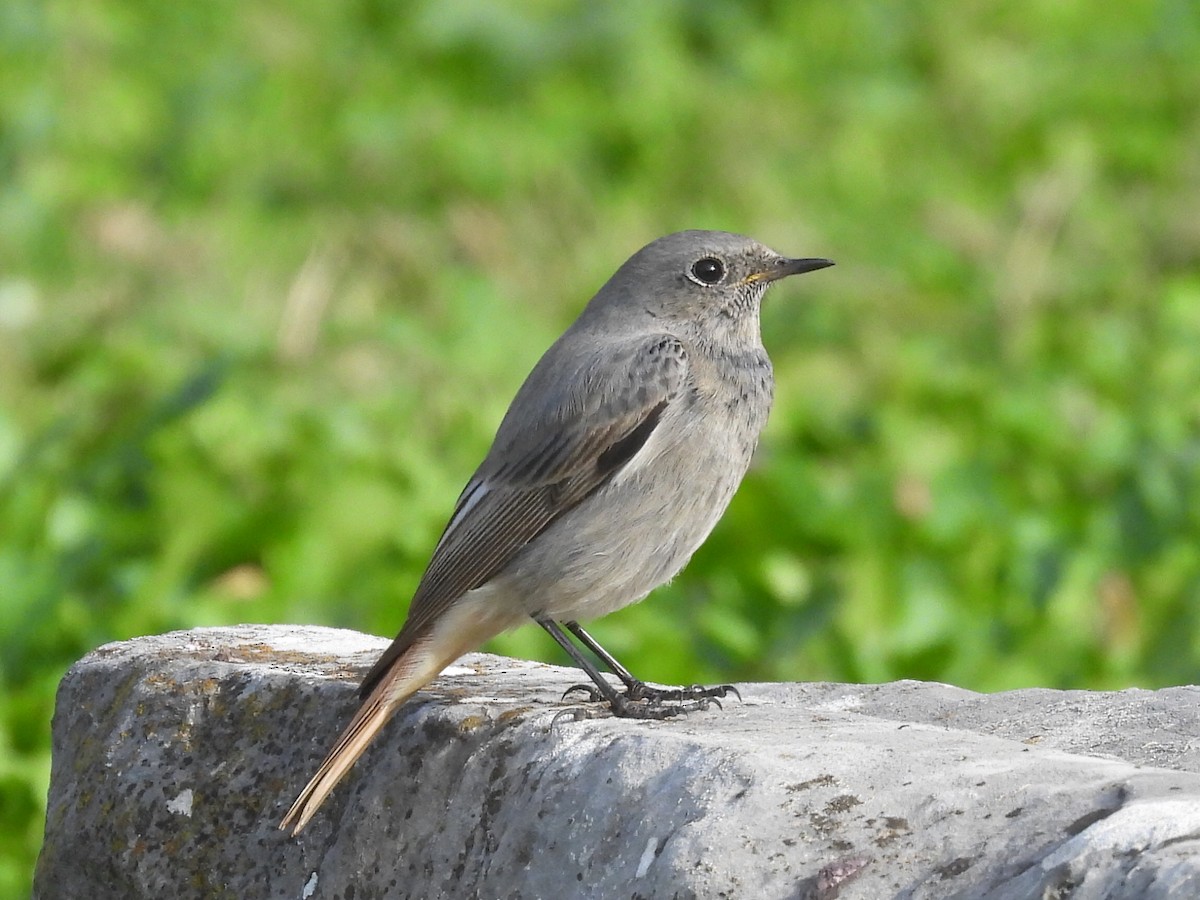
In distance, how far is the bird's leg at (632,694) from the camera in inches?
178

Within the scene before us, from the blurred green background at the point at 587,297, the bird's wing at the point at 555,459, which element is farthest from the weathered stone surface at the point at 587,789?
the blurred green background at the point at 587,297

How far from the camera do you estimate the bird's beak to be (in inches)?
222

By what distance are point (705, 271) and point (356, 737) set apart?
2.07 metres

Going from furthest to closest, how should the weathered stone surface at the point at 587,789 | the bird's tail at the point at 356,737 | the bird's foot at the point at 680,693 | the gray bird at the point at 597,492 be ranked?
the gray bird at the point at 597,492, the bird's foot at the point at 680,693, the bird's tail at the point at 356,737, the weathered stone surface at the point at 587,789

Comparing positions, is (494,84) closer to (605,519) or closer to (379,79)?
(379,79)

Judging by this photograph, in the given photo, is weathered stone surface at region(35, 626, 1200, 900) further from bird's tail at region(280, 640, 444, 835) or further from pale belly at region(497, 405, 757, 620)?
pale belly at region(497, 405, 757, 620)

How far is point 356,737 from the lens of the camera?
4.10 meters

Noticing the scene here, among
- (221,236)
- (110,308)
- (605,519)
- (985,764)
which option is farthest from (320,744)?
(221,236)

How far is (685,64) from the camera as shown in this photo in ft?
43.7

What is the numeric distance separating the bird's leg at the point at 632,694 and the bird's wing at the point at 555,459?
0.28 metres

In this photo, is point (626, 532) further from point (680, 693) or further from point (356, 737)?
point (356, 737)

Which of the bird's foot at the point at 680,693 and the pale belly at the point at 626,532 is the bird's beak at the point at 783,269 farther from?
the bird's foot at the point at 680,693

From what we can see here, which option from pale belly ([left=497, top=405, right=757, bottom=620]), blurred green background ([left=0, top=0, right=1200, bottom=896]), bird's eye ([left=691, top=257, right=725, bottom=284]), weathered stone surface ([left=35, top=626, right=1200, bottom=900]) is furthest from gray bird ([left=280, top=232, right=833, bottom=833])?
blurred green background ([left=0, top=0, right=1200, bottom=896])

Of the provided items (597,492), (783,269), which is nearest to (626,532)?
(597,492)
